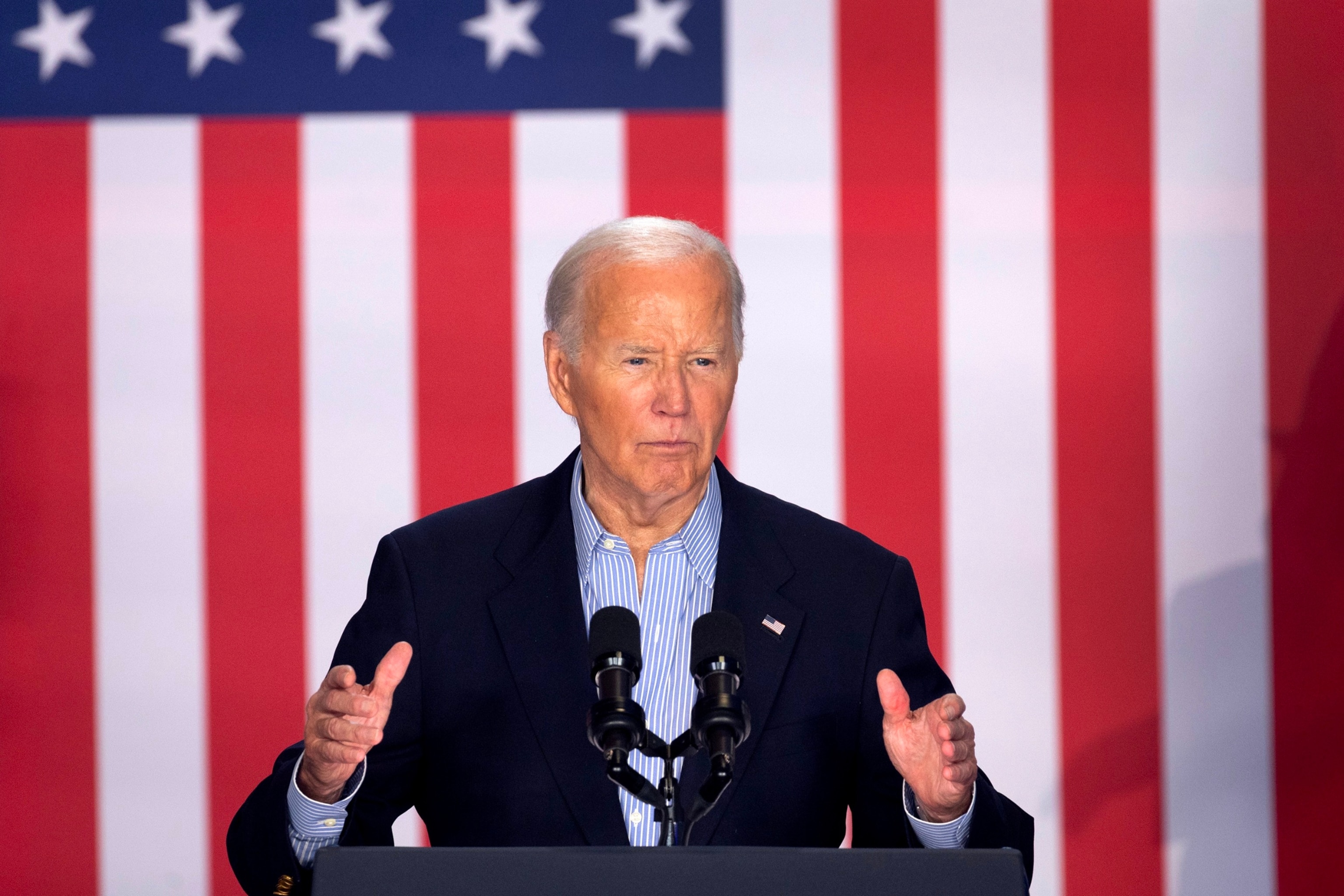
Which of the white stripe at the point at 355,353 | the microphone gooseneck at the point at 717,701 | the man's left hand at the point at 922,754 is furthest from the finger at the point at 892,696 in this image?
the white stripe at the point at 355,353

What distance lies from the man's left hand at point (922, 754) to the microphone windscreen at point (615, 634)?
0.37 meters

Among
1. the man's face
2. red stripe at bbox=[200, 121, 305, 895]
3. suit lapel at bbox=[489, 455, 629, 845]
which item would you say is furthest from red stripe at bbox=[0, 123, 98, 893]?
the man's face

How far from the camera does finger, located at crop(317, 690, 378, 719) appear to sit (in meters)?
1.26

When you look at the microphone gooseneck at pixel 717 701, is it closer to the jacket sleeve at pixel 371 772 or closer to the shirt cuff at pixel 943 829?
the shirt cuff at pixel 943 829

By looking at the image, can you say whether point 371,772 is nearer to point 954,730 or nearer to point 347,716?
point 347,716

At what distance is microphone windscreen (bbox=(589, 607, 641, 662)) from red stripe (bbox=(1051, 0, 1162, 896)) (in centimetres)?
184

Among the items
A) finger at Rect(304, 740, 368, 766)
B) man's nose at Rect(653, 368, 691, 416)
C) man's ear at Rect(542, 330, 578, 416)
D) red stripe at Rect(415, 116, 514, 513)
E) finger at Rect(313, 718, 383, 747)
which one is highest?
red stripe at Rect(415, 116, 514, 513)

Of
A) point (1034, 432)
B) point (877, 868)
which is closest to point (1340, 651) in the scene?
point (1034, 432)

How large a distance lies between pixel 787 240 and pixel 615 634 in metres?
1.78

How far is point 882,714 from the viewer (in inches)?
63.7

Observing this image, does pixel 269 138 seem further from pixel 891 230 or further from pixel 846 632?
pixel 846 632

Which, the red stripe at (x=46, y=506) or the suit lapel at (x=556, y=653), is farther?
the red stripe at (x=46, y=506)

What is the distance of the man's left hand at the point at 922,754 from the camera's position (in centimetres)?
134

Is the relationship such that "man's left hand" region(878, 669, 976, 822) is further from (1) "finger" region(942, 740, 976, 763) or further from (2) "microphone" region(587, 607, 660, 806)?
(2) "microphone" region(587, 607, 660, 806)
